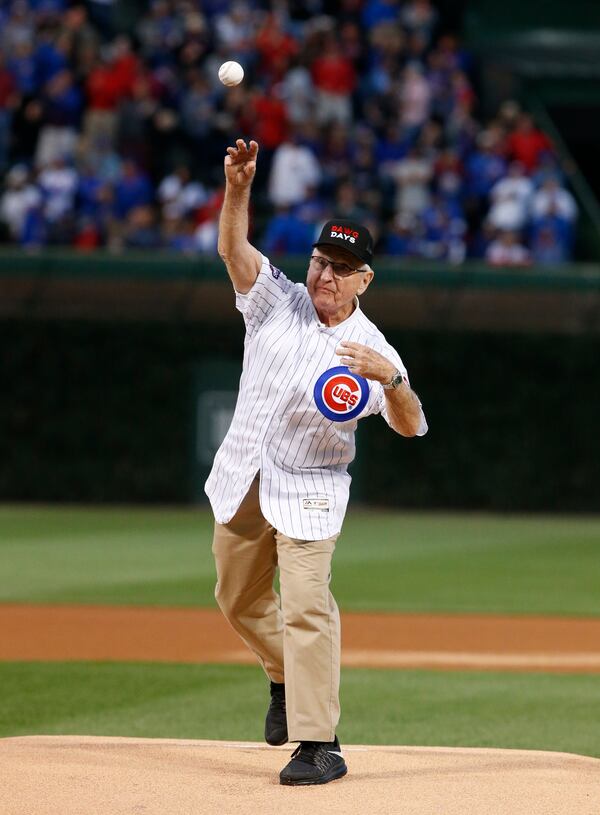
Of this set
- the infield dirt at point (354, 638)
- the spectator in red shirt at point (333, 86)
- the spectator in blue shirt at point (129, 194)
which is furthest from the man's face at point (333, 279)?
the spectator in red shirt at point (333, 86)

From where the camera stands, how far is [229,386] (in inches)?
688

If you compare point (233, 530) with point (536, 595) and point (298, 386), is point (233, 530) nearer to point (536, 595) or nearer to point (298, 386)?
point (298, 386)

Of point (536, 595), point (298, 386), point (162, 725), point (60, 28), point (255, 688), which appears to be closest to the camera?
point (298, 386)

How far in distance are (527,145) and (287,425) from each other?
45.7 ft

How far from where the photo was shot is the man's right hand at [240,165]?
5.14m

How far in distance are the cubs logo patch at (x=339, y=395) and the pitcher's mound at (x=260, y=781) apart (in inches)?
49.4

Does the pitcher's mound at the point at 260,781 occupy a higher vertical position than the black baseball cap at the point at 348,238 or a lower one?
lower

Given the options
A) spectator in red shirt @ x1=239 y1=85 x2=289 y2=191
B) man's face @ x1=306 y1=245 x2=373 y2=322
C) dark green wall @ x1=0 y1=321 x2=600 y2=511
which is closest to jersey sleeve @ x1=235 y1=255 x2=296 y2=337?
man's face @ x1=306 y1=245 x2=373 y2=322

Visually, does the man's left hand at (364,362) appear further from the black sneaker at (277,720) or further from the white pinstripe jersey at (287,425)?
the black sneaker at (277,720)

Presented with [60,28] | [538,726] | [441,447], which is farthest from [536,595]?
[60,28]

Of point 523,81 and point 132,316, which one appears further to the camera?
point 523,81

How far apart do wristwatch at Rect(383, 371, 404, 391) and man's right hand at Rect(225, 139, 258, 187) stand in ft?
2.78

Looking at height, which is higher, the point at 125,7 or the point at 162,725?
the point at 125,7

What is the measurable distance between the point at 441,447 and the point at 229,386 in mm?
2581
